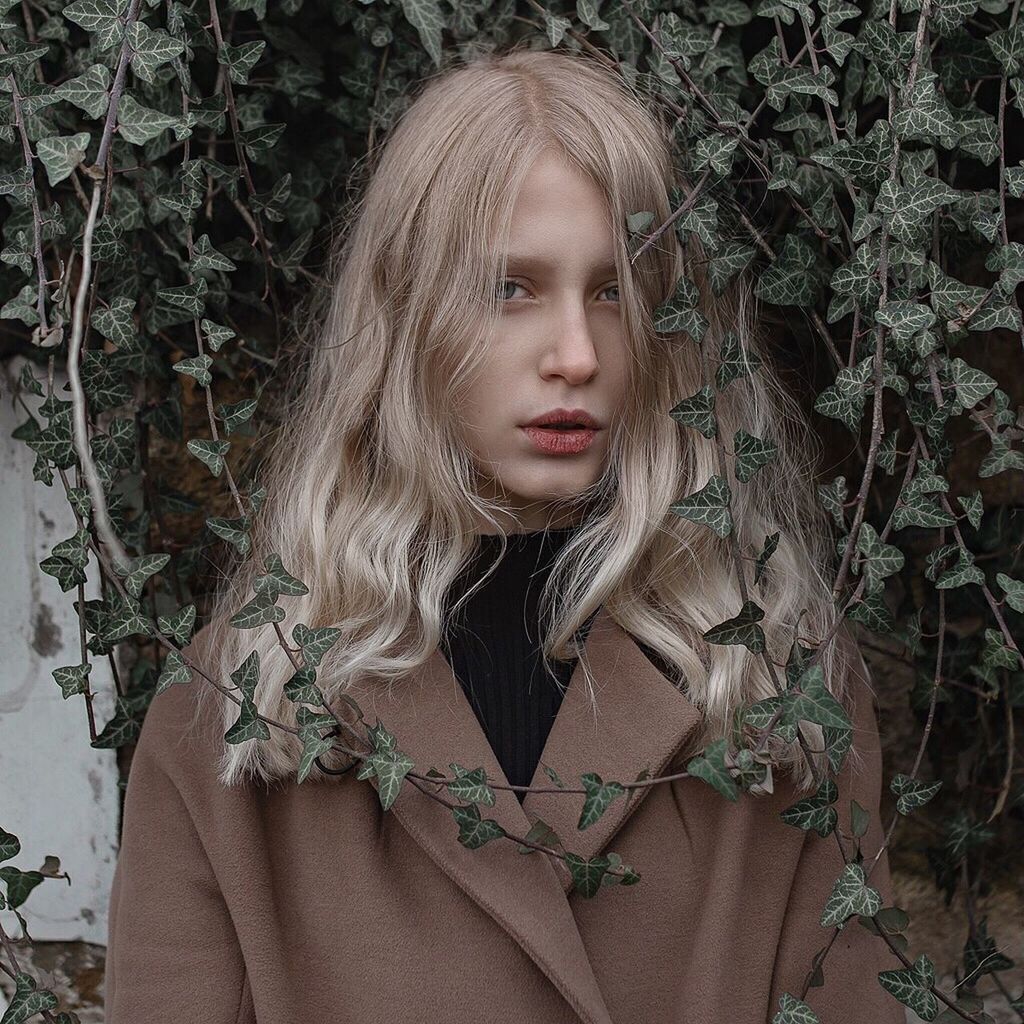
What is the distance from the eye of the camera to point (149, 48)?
3.58 ft

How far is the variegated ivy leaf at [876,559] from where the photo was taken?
1074 millimetres

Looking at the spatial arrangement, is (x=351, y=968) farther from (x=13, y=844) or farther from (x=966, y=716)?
(x=966, y=716)

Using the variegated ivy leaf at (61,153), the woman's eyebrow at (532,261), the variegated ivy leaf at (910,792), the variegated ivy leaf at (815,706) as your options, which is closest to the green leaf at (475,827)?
the variegated ivy leaf at (815,706)

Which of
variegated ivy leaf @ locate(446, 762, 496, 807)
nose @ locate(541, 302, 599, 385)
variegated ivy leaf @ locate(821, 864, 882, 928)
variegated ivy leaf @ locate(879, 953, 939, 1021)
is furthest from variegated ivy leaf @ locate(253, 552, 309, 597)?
variegated ivy leaf @ locate(879, 953, 939, 1021)

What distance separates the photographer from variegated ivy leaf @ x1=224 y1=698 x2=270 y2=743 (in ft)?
3.53

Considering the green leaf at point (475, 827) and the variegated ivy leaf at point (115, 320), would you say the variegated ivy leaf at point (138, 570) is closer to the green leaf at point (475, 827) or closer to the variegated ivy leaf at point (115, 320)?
the variegated ivy leaf at point (115, 320)

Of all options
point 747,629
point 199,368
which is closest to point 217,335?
point 199,368

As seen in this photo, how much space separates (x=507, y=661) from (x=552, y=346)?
37cm

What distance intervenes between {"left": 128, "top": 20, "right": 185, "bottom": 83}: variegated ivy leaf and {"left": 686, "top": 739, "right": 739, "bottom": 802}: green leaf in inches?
31.1

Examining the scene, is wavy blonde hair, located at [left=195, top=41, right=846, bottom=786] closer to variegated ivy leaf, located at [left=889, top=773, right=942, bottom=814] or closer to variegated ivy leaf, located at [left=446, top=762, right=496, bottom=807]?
variegated ivy leaf, located at [left=889, top=773, right=942, bottom=814]

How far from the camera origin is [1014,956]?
1.57 m

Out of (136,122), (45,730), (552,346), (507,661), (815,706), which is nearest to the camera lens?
(815,706)

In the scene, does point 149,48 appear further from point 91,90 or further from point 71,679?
point 71,679

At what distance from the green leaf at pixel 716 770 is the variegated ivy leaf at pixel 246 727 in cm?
39
